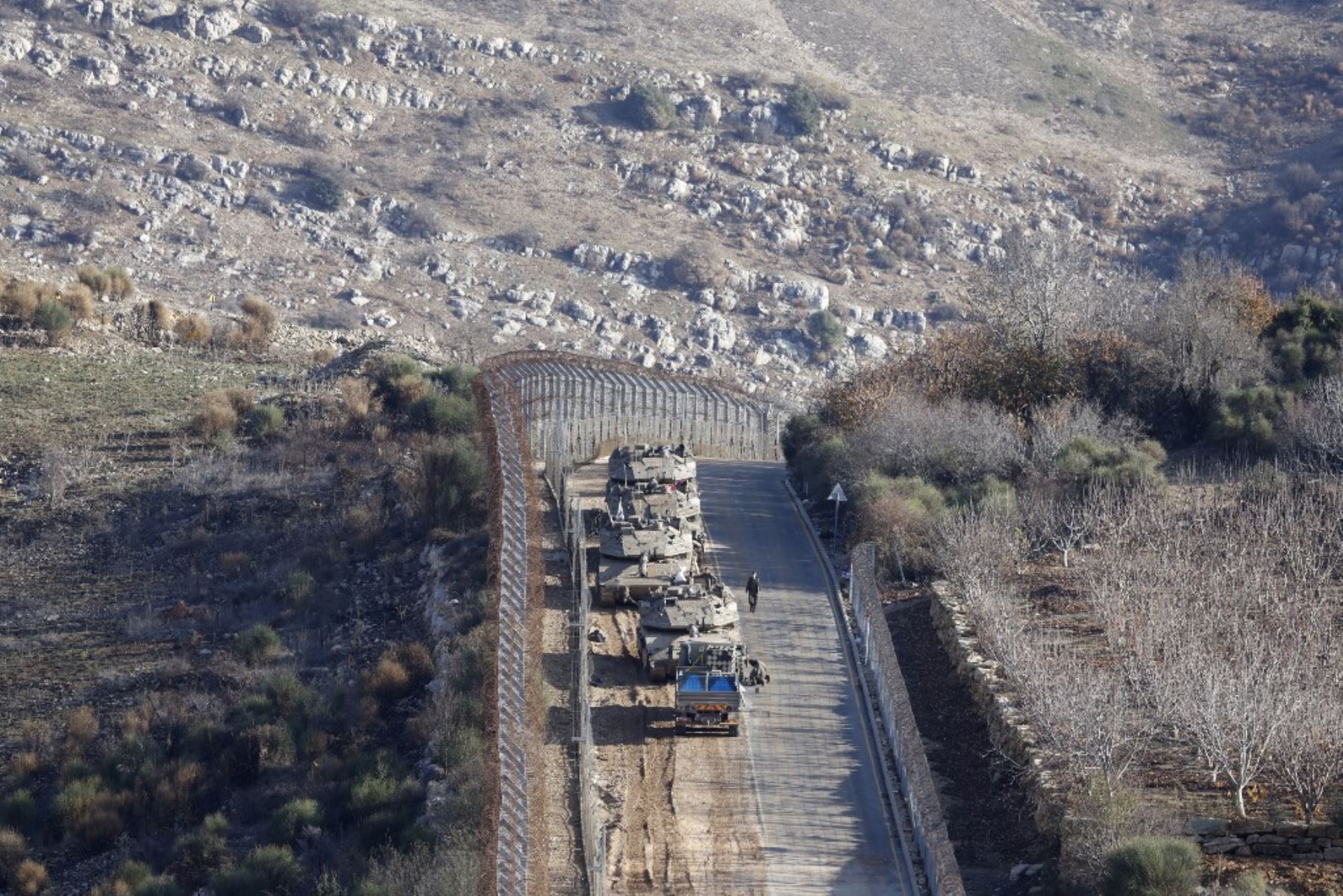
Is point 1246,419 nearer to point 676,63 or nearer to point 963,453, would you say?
point 963,453

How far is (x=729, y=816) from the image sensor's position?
3381cm

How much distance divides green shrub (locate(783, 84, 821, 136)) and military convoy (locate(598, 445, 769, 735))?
73669mm

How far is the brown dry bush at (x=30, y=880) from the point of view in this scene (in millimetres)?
37466

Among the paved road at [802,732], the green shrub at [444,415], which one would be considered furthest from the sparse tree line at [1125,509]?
the green shrub at [444,415]

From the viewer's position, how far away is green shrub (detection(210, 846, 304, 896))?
35.3 meters

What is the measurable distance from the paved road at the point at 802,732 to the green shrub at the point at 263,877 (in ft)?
31.0

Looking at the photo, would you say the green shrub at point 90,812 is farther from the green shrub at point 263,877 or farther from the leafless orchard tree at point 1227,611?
the leafless orchard tree at point 1227,611

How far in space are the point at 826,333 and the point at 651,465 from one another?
54423 mm

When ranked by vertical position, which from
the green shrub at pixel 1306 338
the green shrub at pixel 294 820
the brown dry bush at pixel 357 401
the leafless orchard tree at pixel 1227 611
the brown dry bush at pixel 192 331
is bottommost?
the brown dry bush at pixel 192 331

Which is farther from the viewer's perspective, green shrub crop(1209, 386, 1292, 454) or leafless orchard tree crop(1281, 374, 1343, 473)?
green shrub crop(1209, 386, 1292, 454)

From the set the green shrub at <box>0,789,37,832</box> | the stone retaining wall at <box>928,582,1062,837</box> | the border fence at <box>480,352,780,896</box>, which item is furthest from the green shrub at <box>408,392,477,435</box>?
the green shrub at <box>0,789,37,832</box>

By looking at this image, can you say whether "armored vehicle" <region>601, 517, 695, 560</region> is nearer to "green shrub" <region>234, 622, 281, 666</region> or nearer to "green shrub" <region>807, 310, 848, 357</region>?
"green shrub" <region>234, 622, 281, 666</region>

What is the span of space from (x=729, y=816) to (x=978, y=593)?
967cm

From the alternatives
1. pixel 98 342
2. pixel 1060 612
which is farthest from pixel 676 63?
pixel 1060 612
